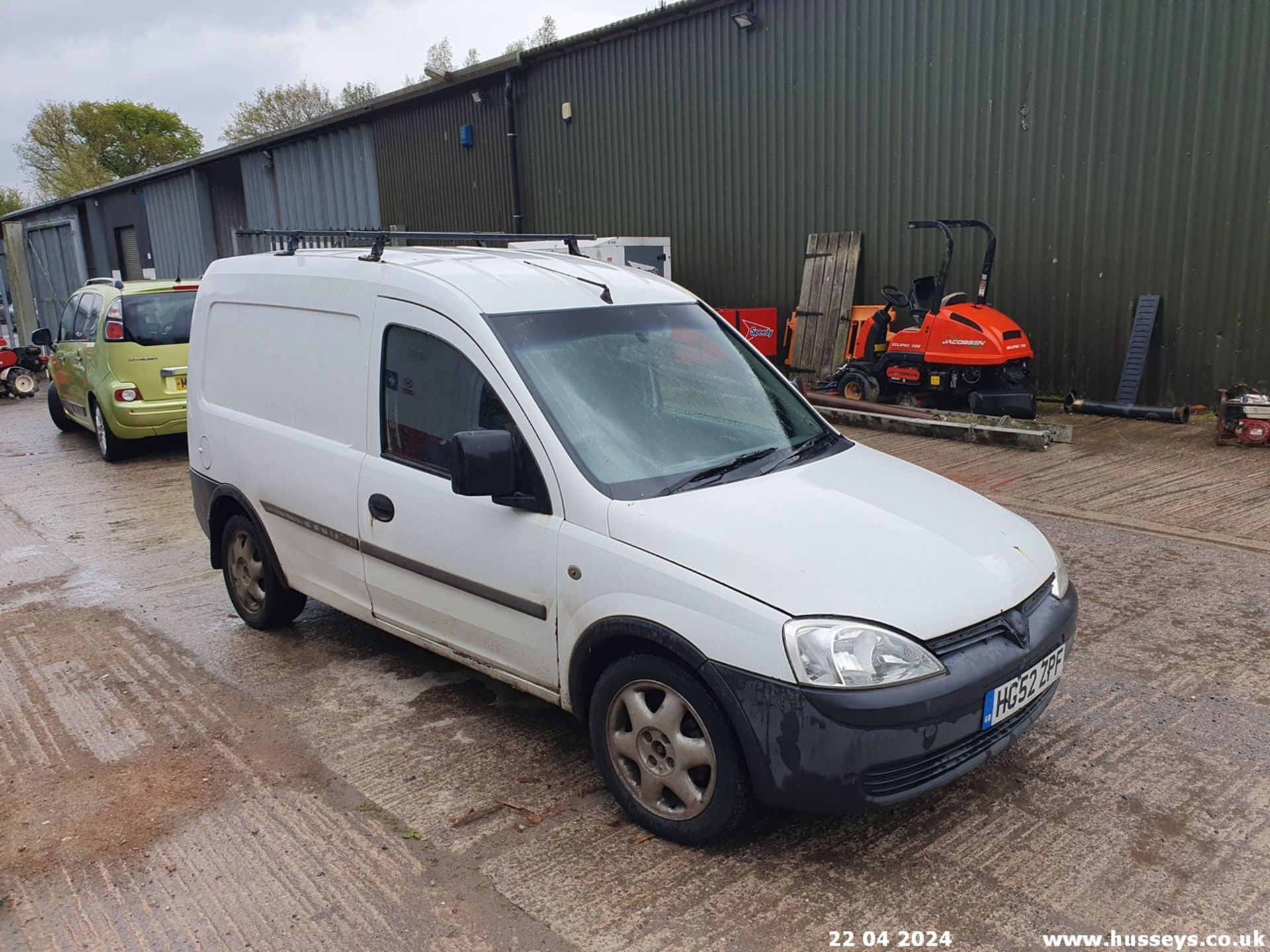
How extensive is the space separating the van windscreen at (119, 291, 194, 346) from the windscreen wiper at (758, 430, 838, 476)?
27.1 feet

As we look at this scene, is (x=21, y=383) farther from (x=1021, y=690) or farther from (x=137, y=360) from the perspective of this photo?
(x=1021, y=690)

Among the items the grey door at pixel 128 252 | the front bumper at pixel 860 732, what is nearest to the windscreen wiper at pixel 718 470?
the front bumper at pixel 860 732

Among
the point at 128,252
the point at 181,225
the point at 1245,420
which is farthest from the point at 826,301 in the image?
the point at 128,252

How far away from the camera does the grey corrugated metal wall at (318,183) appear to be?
2106cm

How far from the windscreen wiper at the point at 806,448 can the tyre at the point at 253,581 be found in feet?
8.99

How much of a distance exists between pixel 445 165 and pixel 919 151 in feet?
33.4

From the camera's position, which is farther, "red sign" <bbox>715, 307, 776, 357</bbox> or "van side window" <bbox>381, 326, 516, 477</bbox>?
"red sign" <bbox>715, 307, 776, 357</bbox>

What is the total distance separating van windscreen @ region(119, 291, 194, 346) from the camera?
10180mm

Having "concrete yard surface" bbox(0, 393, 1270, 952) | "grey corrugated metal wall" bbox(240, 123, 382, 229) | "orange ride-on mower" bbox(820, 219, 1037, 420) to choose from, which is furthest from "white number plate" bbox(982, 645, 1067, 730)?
"grey corrugated metal wall" bbox(240, 123, 382, 229)

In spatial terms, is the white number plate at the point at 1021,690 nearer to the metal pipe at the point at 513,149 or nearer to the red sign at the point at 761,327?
the red sign at the point at 761,327

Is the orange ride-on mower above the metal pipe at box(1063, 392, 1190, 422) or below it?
above

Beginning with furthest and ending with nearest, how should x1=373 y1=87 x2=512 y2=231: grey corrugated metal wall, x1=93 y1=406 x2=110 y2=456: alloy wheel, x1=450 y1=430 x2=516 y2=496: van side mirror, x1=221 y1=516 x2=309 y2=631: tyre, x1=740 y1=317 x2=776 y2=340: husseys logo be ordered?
x1=373 y1=87 x2=512 y2=231: grey corrugated metal wall < x1=740 y1=317 x2=776 y2=340: husseys logo < x1=93 y1=406 x2=110 y2=456: alloy wheel < x1=221 y1=516 x2=309 y2=631: tyre < x1=450 y1=430 x2=516 y2=496: van side mirror

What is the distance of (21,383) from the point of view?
17.3 metres

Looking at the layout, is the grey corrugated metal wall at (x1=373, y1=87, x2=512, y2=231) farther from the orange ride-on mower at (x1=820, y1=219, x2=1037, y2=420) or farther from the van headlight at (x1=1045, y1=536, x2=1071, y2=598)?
the van headlight at (x1=1045, y1=536, x2=1071, y2=598)
